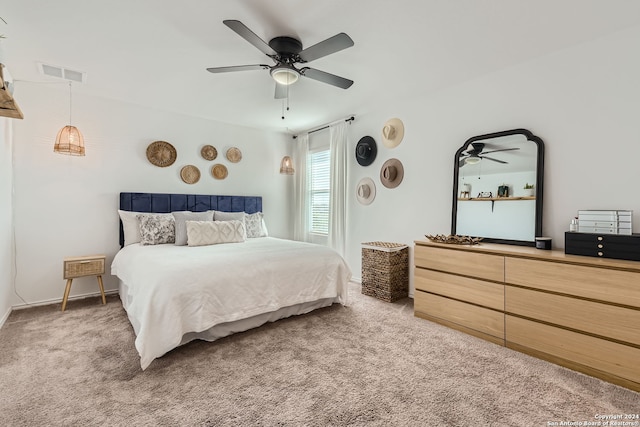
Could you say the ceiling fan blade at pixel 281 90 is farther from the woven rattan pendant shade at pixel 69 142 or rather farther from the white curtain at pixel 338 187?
the woven rattan pendant shade at pixel 69 142

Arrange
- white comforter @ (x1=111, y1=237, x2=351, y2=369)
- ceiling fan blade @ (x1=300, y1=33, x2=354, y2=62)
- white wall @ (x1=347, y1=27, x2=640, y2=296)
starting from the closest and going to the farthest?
ceiling fan blade @ (x1=300, y1=33, x2=354, y2=62)
white comforter @ (x1=111, y1=237, x2=351, y2=369)
white wall @ (x1=347, y1=27, x2=640, y2=296)

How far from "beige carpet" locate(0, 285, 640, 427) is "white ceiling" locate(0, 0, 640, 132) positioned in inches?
99.5

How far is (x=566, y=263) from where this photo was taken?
211 cm

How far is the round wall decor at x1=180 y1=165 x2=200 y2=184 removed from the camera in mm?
4387

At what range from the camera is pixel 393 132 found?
3885mm

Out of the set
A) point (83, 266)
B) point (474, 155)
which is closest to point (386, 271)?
point (474, 155)

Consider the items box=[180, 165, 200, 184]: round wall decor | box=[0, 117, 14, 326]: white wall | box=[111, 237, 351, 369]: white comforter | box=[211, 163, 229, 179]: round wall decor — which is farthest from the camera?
box=[211, 163, 229, 179]: round wall decor

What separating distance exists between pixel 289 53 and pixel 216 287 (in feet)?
6.60

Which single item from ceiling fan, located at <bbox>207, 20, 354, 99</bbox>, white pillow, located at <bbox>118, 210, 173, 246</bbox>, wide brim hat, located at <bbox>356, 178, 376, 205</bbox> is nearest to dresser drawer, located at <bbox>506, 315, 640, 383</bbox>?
wide brim hat, located at <bbox>356, 178, 376, 205</bbox>

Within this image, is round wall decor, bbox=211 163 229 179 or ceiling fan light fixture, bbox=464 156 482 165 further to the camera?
round wall decor, bbox=211 163 229 179

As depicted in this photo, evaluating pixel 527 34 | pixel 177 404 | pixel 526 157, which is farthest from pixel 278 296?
pixel 527 34

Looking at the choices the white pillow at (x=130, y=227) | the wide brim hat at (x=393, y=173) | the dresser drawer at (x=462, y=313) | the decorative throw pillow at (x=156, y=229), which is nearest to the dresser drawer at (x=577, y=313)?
the dresser drawer at (x=462, y=313)

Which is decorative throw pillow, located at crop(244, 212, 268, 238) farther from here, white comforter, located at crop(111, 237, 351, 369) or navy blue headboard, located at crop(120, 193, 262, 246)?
white comforter, located at crop(111, 237, 351, 369)

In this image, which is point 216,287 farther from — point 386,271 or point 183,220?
point 386,271
